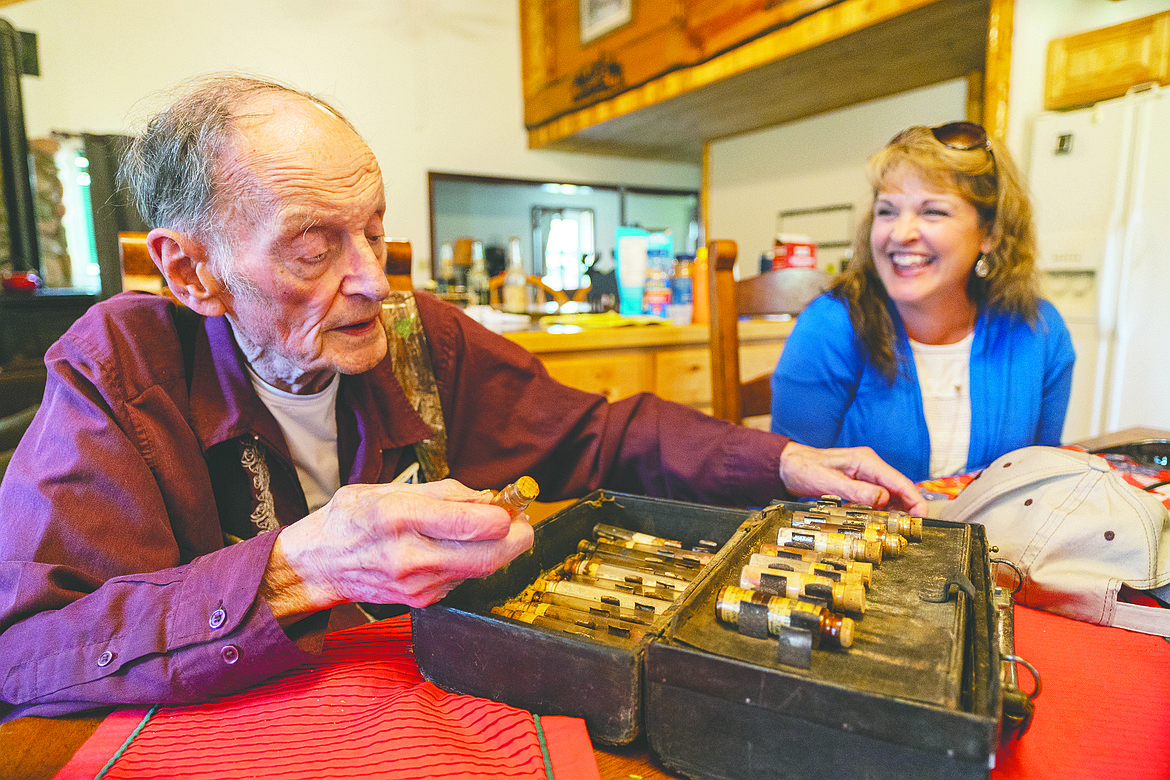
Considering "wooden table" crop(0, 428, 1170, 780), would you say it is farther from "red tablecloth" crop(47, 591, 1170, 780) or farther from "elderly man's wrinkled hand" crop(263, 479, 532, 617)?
"elderly man's wrinkled hand" crop(263, 479, 532, 617)

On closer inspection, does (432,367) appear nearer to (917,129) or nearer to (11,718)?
(11,718)

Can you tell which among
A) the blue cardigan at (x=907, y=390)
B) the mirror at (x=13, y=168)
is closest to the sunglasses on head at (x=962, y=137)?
the blue cardigan at (x=907, y=390)

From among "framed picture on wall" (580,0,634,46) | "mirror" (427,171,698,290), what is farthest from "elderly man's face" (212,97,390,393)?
"mirror" (427,171,698,290)

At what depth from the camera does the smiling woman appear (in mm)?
1330

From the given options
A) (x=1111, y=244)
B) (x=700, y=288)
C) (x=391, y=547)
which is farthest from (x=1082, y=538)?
(x=1111, y=244)

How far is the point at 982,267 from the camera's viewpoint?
1417 millimetres

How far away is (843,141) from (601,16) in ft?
5.22

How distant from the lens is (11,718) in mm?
568

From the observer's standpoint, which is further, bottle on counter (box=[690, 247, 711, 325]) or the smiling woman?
bottle on counter (box=[690, 247, 711, 325])

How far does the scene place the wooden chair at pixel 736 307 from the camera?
1.61 meters

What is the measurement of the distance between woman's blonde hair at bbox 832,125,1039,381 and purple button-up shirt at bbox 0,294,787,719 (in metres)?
0.59

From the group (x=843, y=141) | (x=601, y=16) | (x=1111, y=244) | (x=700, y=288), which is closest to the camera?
(x=1111, y=244)

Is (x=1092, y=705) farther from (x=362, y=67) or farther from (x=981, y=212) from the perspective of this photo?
(x=362, y=67)

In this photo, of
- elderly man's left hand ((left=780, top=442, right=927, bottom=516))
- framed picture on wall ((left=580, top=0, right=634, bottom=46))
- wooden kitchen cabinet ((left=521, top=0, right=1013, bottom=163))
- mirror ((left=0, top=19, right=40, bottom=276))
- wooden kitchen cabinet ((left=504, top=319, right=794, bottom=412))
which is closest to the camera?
elderly man's left hand ((left=780, top=442, right=927, bottom=516))
